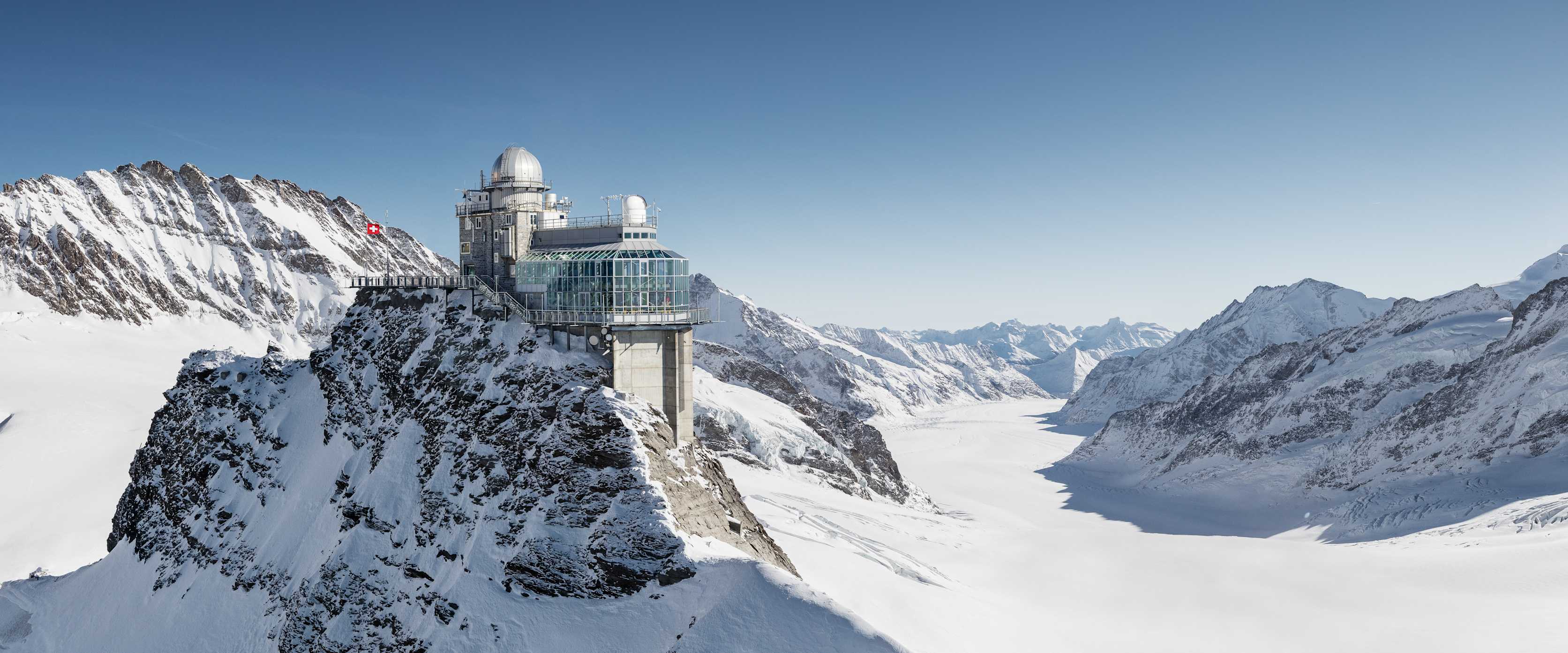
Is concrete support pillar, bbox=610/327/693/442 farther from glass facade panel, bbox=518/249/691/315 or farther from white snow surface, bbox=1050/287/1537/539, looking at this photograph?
white snow surface, bbox=1050/287/1537/539

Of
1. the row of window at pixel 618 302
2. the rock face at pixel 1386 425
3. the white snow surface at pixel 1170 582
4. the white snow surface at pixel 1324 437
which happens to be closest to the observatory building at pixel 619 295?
the row of window at pixel 618 302

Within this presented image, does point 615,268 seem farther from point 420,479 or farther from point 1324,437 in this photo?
point 1324,437

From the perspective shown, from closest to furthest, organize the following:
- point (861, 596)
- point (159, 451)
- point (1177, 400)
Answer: point (861, 596) < point (159, 451) < point (1177, 400)

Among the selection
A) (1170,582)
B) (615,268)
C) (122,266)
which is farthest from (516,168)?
(122,266)

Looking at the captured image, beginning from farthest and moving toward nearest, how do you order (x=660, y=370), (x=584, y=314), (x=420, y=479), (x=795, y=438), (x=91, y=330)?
(x=91, y=330)
(x=795, y=438)
(x=660, y=370)
(x=420, y=479)
(x=584, y=314)

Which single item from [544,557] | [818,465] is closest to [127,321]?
[818,465]

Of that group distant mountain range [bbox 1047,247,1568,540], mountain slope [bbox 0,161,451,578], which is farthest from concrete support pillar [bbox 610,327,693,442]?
distant mountain range [bbox 1047,247,1568,540]

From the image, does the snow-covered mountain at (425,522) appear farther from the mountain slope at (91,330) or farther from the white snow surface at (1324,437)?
the white snow surface at (1324,437)

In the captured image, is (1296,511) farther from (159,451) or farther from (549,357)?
(159,451)
